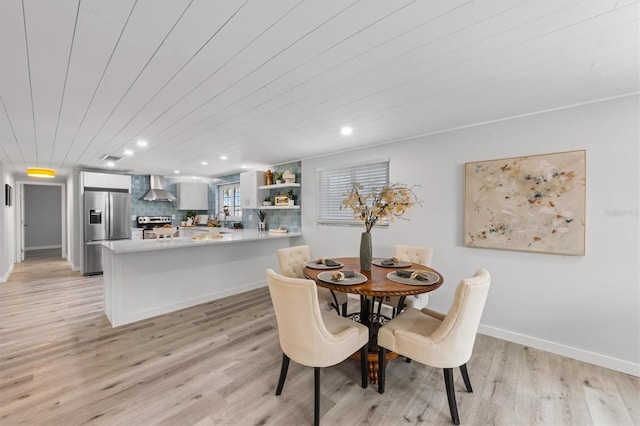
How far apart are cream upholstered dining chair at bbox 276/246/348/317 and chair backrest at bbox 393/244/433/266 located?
847mm

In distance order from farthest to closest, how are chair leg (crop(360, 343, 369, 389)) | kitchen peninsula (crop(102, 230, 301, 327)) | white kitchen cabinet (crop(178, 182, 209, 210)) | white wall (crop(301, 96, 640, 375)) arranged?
white kitchen cabinet (crop(178, 182, 209, 210)), kitchen peninsula (crop(102, 230, 301, 327)), white wall (crop(301, 96, 640, 375)), chair leg (crop(360, 343, 369, 389))

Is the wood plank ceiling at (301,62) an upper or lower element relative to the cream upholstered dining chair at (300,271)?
upper

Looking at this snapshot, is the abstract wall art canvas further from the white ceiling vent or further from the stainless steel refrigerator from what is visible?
the stainless steel refrigerator

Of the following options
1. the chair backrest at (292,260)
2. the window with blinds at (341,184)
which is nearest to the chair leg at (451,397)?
the chair backrest at (292,260)

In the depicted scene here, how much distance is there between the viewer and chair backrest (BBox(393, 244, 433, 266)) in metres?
3.02

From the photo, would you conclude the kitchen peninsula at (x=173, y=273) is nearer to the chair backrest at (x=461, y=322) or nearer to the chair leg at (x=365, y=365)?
the chair leg at (x=365, y=365)

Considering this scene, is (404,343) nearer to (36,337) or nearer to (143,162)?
(36,337)

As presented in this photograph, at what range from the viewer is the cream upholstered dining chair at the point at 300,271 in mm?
2809

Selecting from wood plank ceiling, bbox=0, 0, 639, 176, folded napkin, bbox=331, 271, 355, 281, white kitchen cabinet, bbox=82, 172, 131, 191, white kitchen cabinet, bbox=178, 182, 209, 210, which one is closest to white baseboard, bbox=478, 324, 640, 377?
folded napkin, bbox=331, 271, 355, 281

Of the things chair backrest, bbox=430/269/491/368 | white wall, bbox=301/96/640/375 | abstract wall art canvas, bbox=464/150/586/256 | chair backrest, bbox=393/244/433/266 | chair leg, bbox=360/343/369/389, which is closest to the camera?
chair backrest, bbox=430/269/491/368

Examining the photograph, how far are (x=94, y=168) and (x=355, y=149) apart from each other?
561 cm

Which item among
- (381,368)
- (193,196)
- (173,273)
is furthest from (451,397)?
(193,196)

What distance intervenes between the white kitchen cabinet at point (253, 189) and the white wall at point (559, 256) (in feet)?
9.80

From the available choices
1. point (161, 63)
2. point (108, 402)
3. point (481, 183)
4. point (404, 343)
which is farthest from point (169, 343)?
point (481, 183)
